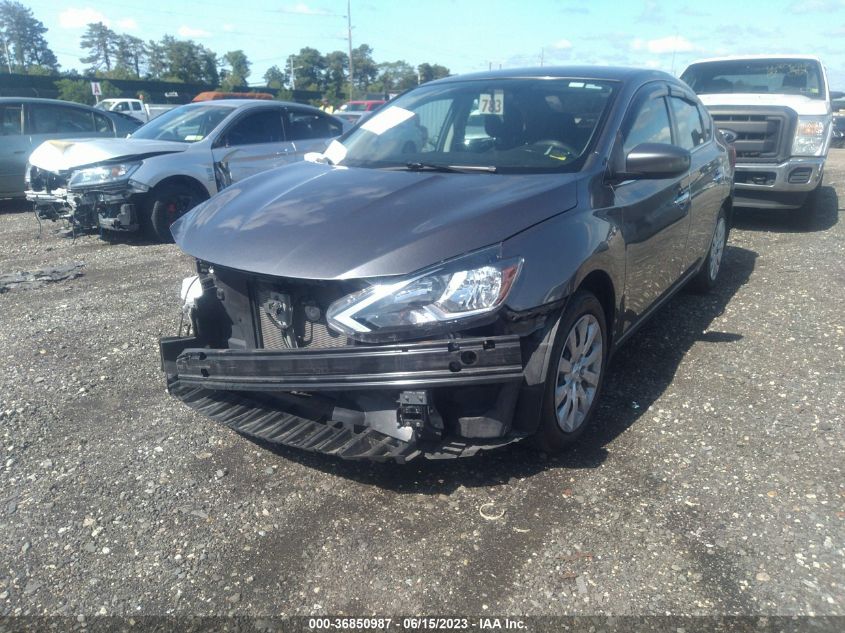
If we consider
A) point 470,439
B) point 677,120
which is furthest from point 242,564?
point 677,120

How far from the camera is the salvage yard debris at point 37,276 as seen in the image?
21.2ft

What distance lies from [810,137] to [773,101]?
0.74 meters

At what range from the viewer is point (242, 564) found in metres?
2.62

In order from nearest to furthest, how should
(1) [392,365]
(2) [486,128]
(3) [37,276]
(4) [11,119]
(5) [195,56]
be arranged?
(1) [392,365] → (2) [486,128] → (3) [37,276] → (4) [11,119] → (5) [195,56]

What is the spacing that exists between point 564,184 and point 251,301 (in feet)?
5.01

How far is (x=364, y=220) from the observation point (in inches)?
114

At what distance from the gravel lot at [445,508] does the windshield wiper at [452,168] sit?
141 centimetres

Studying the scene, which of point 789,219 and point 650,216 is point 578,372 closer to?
point 650,216

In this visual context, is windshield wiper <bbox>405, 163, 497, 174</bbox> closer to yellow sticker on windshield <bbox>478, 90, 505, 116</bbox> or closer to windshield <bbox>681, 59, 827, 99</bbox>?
yellow sticker on windshield <bbox>478, 90, 505, 116</bbox>

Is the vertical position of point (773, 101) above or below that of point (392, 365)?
above

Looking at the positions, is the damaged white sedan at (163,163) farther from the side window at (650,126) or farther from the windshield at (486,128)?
the side window at (650,126)

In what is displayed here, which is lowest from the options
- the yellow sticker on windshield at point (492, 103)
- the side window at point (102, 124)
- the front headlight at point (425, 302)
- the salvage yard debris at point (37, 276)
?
the salvage yard debris at point (37, 276)

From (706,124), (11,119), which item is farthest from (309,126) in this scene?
(706,124)

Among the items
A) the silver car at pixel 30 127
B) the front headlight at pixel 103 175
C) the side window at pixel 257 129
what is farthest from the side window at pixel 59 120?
the side window at pixel 257 129
